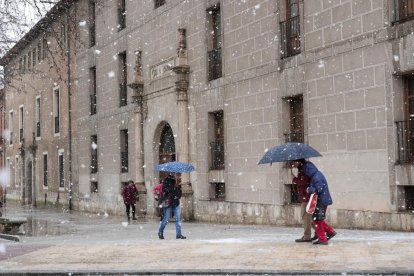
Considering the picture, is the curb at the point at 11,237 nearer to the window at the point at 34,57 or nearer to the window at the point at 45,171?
the window at the point at 45,171

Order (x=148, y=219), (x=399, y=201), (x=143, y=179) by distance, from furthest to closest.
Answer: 1. (x=143, y=179)
2. (x=148, y=219)
3. (x=399, y=201)

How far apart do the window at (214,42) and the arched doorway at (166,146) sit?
4.01 meters

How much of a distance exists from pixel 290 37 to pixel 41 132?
27627mm

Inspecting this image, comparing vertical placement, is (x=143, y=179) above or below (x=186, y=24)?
below

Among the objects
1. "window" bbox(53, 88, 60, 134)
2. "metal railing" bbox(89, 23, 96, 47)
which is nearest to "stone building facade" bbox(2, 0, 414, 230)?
"metal railing" bbox(89, 23, 96, 47)

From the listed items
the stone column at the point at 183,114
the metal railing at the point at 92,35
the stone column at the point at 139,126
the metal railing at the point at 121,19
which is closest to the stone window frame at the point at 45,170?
the metal railing at the point at 92,35

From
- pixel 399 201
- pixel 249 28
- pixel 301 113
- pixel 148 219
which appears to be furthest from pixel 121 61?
pixel 399 201

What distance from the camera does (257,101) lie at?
19047 mm

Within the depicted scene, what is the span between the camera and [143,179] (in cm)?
2658

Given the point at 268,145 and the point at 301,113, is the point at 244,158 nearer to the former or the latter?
the point at 268,145

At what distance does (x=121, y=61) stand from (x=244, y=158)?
1125cm

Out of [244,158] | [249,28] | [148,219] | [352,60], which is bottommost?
[148,219]

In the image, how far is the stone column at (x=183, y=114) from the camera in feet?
74.4

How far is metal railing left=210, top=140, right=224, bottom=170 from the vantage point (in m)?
21.2
